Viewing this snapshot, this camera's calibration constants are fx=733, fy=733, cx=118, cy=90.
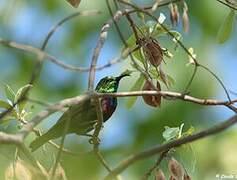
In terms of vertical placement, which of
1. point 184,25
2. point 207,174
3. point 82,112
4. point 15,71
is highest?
point 184,25

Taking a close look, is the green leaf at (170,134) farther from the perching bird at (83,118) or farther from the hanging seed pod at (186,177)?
the perching bird at (83,118)

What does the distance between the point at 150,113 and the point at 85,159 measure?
2682 mm

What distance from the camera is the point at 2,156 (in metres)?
2.11

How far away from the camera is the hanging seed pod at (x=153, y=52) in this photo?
218 centimetres

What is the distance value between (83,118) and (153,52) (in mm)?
613

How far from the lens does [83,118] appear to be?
2.71 meters

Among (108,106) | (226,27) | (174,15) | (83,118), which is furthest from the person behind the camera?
(108,106)

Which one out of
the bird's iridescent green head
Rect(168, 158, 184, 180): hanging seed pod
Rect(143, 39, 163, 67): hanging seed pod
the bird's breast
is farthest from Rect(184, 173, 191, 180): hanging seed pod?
the bird's iridescent green head

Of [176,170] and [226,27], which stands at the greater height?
[226,27]

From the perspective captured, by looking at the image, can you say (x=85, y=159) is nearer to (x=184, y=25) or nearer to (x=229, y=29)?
(x=184, y=25)

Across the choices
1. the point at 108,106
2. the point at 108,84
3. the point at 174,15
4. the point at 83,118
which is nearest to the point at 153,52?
the point at 174,15

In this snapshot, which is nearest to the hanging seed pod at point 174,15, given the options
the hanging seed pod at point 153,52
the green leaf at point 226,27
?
the hanging seed pod at point 153,52

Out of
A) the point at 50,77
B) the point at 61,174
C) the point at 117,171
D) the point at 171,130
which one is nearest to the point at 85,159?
the point at 61,174

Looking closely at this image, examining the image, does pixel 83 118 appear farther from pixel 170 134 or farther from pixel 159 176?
pixel 159 176
